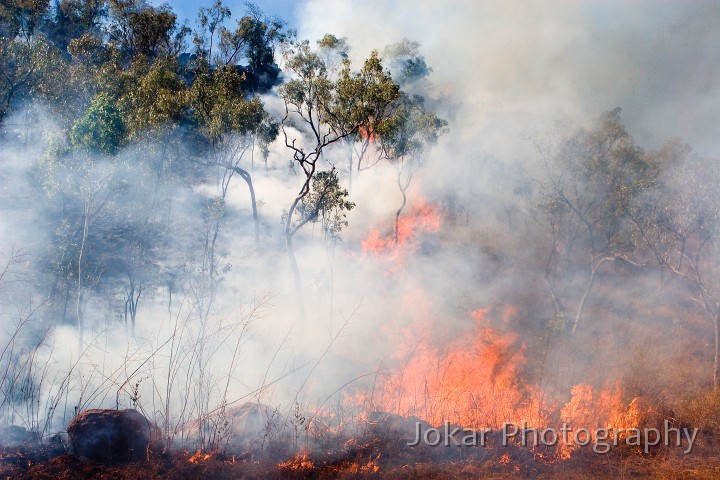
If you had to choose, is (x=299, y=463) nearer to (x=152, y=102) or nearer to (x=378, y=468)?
(x=378, y=468)

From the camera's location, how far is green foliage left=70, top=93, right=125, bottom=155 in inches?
690

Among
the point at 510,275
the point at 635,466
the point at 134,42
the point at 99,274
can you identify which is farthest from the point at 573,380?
the point at 134,42

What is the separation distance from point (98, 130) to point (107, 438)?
14282mm

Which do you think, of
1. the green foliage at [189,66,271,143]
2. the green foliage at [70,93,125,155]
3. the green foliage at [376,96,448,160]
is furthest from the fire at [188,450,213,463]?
the green foliage at [376,96,448,160]

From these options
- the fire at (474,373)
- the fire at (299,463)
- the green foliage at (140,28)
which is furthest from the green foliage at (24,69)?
the fire at (474,373)

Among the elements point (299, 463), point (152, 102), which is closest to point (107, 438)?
point (299, 463)

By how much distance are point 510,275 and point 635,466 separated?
23.2 meters

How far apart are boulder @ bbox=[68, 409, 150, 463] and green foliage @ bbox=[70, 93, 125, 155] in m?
13.7

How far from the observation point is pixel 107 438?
663 centimetres

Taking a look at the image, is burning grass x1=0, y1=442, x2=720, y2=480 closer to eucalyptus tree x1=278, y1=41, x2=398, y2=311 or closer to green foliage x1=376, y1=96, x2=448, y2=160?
eucalyptus tree x1=278, y1=41, x2=398, y2=311

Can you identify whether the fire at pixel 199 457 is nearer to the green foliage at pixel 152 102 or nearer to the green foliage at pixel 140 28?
the green foliage at pixel 152 102

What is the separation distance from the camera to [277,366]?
932 inches

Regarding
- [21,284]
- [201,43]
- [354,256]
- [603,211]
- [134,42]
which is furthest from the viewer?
[201,43]

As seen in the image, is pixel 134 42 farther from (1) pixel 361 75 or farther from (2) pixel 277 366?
(2) pixel 277 366
